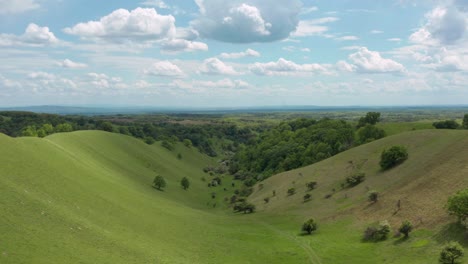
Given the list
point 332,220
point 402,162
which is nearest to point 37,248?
point 332,220

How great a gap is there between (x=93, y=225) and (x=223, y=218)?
38748mm

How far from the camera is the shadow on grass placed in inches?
1662

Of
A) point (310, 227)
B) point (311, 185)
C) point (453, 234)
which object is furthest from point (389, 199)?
point (311, 185)

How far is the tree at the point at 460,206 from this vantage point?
43.3 m

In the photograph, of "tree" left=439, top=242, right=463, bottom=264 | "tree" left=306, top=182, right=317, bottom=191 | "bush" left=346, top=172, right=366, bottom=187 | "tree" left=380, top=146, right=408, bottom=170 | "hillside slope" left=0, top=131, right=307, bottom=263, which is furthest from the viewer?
"tree" left=306, top=182, right=317, bottom=191

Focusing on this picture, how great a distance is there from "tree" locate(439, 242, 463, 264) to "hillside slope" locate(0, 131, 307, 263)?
18601 mm

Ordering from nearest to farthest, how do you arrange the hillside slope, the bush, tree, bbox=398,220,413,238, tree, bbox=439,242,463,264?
1. tree, bbox=439,242,463,264
2. the hillside slope
3. tree, bbox=398,220,413,238
4. the bush

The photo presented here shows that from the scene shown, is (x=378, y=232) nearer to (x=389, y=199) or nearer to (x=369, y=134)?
(x=389, y=199)

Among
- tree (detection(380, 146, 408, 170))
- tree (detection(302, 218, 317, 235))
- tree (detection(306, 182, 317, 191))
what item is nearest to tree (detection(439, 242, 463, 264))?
tree (detection(302, 218, 317, 235))

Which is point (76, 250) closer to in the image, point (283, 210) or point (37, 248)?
point (37, 248)

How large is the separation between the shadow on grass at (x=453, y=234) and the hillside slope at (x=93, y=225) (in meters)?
18.1

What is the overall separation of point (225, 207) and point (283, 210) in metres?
31.0

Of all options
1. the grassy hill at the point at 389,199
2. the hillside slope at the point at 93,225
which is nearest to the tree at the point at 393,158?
the grassy hill at the point at 389,199

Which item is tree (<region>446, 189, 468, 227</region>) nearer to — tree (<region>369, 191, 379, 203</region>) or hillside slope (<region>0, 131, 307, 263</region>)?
tree (<region>369, 191, 379, 203</region>)
